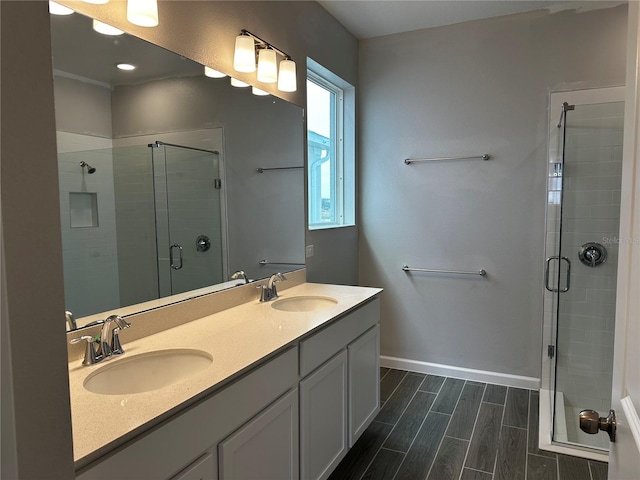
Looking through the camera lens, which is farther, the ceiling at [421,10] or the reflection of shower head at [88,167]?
the ceiling at [421,10]

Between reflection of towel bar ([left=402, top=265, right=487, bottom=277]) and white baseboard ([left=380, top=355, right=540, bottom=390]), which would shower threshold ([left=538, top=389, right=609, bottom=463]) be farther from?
reflection of towel bar ([left=402, top=265, right=487, bottom=277])

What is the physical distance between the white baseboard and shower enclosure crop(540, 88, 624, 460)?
220 mm

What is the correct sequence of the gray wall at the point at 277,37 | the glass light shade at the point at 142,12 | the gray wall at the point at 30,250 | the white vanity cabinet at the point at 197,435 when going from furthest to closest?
1. the gray wall at the point at 277,37
2. the glass light shade at the point at 142,12
3. the white vanity cabinet at the point at 197,435
4. the gray wall at the point at 30,250

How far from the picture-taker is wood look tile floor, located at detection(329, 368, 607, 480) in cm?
228

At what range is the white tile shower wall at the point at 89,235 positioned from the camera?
1405mm

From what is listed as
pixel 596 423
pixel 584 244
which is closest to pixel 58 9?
pixel 596 423

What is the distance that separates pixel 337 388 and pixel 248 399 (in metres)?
0.78

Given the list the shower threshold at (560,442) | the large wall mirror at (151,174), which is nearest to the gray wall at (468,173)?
the shower threshold at (560,442)

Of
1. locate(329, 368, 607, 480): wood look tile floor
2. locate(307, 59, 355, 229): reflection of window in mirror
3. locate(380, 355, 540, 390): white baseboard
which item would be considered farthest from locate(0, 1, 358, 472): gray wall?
locate(380, 355, 540, 390): white baseboard

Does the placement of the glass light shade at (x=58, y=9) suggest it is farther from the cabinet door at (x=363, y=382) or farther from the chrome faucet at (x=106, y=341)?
the cabinet door at (x=363, y=382)

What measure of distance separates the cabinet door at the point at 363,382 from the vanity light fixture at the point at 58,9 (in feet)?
5.92

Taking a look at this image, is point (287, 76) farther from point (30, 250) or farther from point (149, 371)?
point (30, 250)

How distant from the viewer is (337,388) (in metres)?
2.11

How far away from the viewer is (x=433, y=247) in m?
3.51
